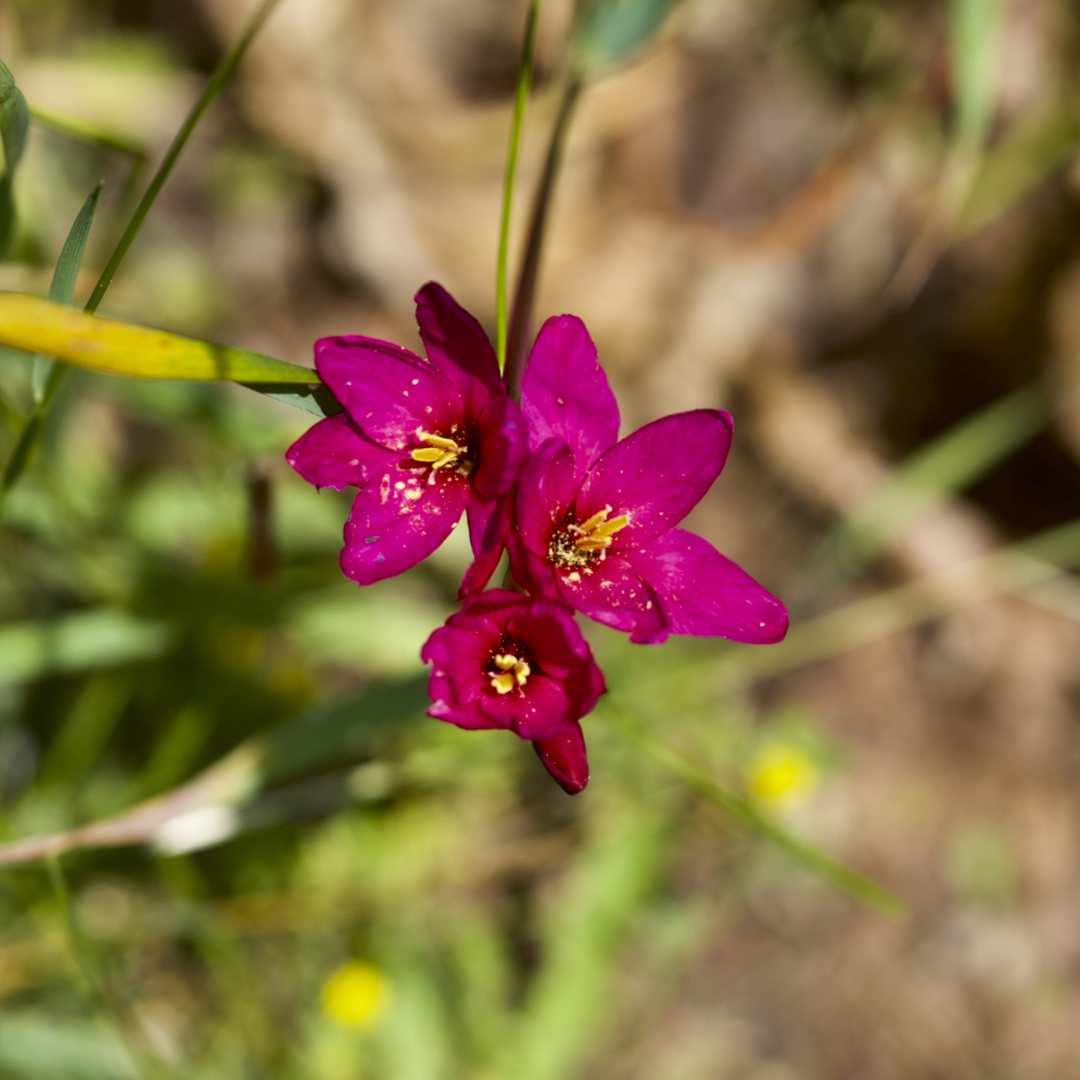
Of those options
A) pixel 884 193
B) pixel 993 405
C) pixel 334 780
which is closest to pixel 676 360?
pixel 884 193

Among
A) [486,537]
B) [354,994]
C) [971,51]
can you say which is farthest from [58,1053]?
[971,51]

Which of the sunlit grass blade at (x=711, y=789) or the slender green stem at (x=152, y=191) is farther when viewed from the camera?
the sunlit grass blade at (x=711, y=789)

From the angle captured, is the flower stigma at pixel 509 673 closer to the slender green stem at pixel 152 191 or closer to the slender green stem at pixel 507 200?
the slender green stem at pixel 507 200

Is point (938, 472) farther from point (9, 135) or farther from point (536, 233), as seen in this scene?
point (9, 135)

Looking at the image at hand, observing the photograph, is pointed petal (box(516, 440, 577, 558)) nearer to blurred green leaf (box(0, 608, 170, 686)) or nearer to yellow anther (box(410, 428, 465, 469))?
yellow anther (box(410, 428, 465, 469))

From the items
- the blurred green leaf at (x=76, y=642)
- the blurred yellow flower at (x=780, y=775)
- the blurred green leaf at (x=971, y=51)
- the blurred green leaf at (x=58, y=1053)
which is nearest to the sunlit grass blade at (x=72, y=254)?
the blurred green leaf at (x=76, y=642)

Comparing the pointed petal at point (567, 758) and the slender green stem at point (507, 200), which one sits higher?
the slender green stem at point (507, 200)

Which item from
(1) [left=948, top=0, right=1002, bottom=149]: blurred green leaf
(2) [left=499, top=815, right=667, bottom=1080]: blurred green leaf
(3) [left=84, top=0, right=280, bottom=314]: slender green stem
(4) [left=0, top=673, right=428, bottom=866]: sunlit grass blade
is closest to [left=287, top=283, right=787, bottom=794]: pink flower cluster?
(3) [left=84, top=0, right=280, bottom=314]: slender green stem

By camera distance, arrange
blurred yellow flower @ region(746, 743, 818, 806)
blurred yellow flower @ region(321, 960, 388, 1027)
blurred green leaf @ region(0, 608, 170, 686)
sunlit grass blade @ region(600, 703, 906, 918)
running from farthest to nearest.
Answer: blurred yellow flower @ region(746, 743, 818, 806), blurred yellow flower @ region(321, 960, 388, 1027), blurred green leaf @ region(0, 608, 170, 686), sunlit grass blade @ region(600, 703, 906, 918)
